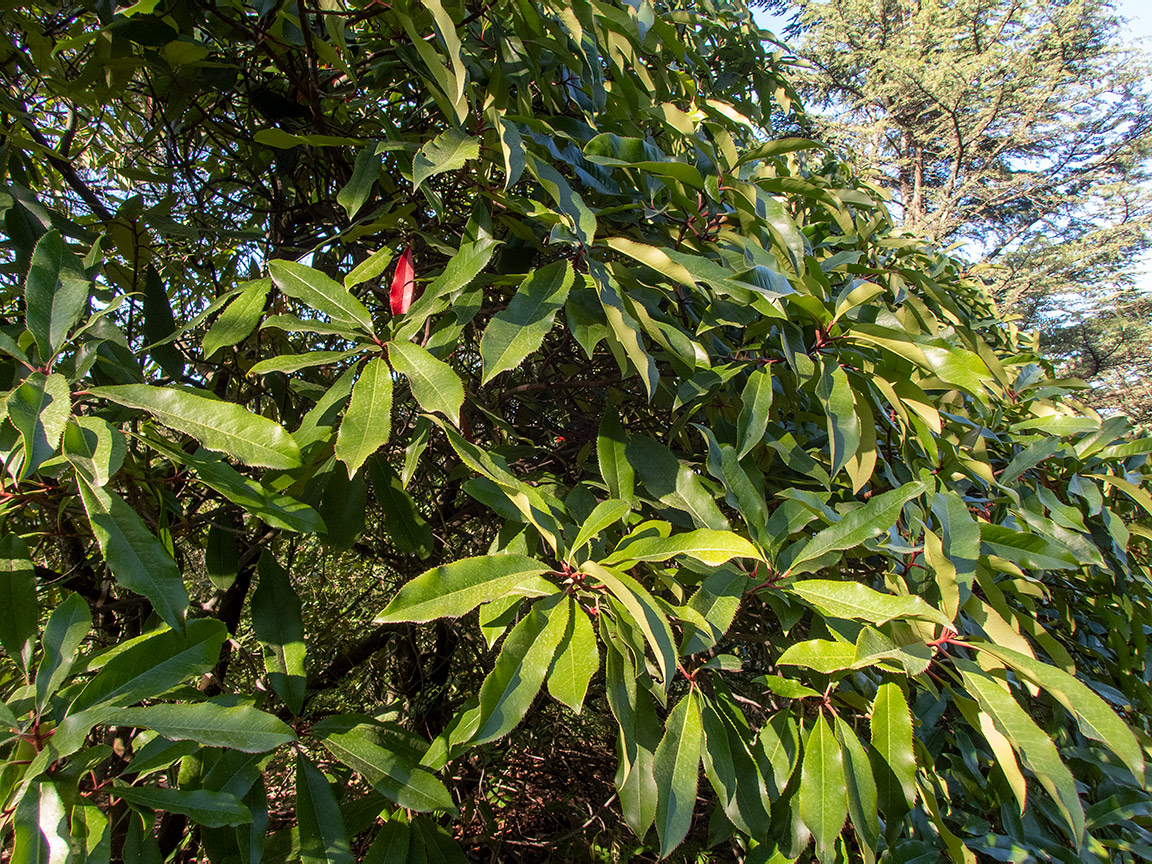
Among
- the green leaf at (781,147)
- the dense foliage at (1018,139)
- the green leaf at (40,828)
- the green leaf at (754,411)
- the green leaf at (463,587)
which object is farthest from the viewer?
the dense foliage at (1018,139)

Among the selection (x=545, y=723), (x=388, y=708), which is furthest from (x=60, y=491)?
(x=545, y=723)

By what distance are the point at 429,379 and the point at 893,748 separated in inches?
25.5

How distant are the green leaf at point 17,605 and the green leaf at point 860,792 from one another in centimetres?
90

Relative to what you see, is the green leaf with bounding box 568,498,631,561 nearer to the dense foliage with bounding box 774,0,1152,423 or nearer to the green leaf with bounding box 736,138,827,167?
the green leaf with bounding box 736,138,827,167

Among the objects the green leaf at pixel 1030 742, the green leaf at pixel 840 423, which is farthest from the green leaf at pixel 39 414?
the green leaf at pixel 1030 742

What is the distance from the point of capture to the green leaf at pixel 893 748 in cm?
69

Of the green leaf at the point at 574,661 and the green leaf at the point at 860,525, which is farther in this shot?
the green leaf at the point at 860,525

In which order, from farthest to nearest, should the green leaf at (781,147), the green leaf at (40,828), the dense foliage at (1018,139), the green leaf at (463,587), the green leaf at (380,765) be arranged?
the dense foliage at (1018,139)
the green leaf at (781,147)
the green leaf at (380,765)
the green leaf at (463,587)
the green leaf at (40,828)

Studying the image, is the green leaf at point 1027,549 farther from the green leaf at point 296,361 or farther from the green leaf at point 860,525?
the green leaf at point 296,361

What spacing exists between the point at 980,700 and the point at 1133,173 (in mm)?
16356

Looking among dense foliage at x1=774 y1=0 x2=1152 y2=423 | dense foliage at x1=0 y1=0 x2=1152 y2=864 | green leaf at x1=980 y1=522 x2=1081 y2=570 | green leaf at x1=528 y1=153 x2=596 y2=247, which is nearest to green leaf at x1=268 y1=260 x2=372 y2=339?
dense foliage at x1=0 y1=0 x2=1152 y2=864

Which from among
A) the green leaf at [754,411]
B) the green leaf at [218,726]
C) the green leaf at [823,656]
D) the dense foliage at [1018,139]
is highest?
the green leaf at [218,726]

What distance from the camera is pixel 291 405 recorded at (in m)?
1.17

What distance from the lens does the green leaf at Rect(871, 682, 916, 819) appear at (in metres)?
0.69
